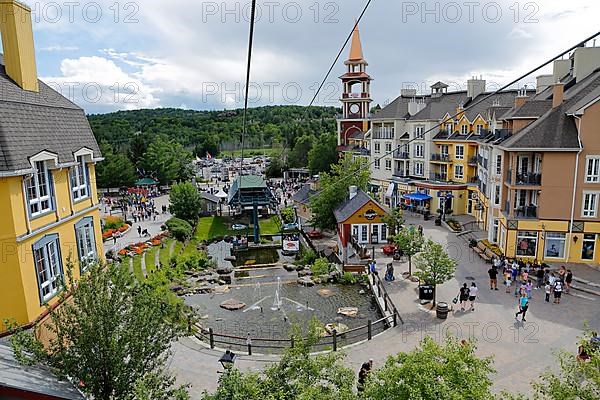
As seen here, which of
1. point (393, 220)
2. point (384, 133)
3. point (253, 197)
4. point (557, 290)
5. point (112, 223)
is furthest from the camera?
point (384, 133)

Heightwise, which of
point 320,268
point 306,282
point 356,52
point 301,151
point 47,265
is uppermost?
point 356,52

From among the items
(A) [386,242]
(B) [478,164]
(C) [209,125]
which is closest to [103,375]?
(A) [386,242]

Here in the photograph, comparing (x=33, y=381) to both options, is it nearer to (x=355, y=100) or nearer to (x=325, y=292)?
(x=325, y=292)

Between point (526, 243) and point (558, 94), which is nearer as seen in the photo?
point (526, 243)

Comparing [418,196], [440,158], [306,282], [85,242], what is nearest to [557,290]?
[306,282]

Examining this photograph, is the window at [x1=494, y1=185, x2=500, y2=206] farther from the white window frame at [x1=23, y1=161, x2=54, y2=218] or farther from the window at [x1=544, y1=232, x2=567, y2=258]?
the white window frame at [x1=23, y1=161, x2=54, y2=218]

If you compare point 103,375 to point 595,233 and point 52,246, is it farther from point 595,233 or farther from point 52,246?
point 595,233
